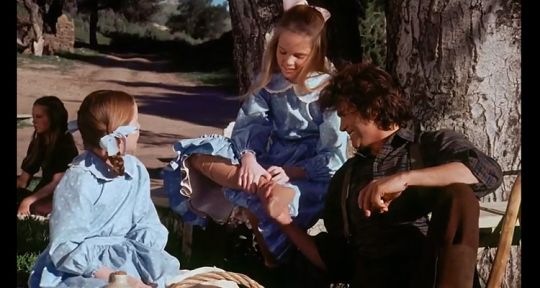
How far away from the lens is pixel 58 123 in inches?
103

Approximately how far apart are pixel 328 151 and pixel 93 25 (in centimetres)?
78

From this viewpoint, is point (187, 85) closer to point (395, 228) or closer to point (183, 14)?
point (183, 14)

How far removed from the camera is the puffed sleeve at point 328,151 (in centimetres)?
256

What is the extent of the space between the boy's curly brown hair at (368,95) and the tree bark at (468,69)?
109 mm

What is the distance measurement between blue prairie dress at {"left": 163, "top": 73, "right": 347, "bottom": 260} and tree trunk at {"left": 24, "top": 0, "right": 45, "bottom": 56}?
1.60ft

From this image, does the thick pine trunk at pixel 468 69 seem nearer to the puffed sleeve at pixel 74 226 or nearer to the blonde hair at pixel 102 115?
the blonde hair at pixel 102 115

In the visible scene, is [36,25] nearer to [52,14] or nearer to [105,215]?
[52,14]

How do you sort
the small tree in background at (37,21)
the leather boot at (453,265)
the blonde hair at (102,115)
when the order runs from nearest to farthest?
1. the leather boot at (453,265)
2. the blonde hair at (102,115)
3. the small tree in background at (37,21)

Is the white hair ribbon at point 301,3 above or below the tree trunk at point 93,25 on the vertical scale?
above

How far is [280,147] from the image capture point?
103 inches

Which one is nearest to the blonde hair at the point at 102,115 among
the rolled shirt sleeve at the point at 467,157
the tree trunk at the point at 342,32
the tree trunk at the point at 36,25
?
the tree trunk at the point at 36,25

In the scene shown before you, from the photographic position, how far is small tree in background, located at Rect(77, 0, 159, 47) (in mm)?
2670
